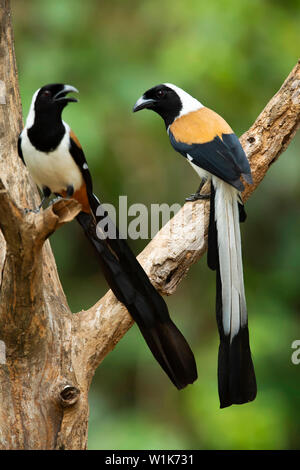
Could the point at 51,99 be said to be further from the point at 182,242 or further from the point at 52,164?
the point at 182,242

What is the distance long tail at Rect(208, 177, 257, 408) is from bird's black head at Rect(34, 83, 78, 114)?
57cm

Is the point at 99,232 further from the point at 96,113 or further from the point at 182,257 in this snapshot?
the point at 96,113

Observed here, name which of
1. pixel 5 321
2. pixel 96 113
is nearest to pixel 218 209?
pixel 5 321

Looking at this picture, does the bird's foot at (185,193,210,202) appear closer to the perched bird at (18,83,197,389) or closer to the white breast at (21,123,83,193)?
the perched bird at (18,83,197,389)

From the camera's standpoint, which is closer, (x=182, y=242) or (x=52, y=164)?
(x=52, y=164)

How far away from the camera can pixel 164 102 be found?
2.14 metres

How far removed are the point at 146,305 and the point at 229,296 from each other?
0.26 metres

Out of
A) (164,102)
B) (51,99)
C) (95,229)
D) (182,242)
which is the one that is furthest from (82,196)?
(164,102)

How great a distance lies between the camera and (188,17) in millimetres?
3211

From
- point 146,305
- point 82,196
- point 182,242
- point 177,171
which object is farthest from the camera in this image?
point 177,171

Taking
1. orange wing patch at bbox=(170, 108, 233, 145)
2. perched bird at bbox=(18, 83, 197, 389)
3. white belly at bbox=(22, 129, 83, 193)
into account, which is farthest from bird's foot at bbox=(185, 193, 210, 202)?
white belly at bbox=(22, 129, 83, 193)

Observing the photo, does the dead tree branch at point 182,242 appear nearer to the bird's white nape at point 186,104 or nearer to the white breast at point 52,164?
the bird's white nape at point 186,104

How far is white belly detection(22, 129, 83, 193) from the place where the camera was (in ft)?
5.50

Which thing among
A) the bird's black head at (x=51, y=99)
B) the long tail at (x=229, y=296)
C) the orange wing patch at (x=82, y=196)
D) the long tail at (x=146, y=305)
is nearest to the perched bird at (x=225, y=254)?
the long tail at (x=229, y=296)
